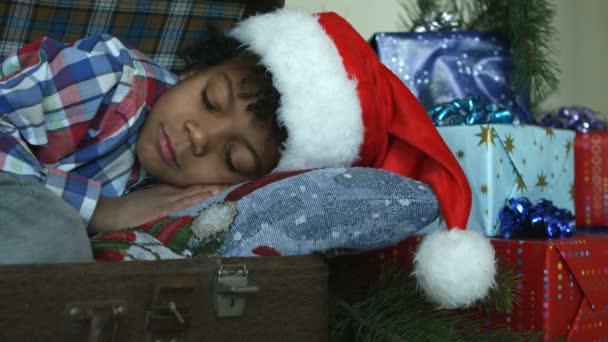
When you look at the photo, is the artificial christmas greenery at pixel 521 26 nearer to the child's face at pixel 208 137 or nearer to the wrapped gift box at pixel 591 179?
the wrapped gift box at pixel 591 179

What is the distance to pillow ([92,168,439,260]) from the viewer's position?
74 cm

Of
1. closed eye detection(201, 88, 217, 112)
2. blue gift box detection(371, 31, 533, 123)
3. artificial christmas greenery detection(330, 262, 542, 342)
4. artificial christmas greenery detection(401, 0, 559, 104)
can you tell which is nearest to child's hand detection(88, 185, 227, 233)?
closed eye detection(201, 88, 217, 112)

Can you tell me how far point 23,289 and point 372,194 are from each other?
1.21ft

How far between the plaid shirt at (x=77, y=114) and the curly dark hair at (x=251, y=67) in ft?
0.31

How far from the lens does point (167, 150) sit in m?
1.02

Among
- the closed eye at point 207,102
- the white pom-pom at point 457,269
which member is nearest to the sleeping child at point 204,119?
the closed eye at point 207,102

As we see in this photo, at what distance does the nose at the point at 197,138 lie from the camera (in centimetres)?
100

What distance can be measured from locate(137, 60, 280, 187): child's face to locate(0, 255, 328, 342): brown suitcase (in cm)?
39

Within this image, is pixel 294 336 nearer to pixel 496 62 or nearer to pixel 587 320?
pixel 587 320

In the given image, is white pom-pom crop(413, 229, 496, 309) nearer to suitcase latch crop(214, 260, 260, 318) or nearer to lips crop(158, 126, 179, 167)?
suitcase latch crop(214, 260, 260, 318)

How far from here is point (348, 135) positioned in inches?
38.7

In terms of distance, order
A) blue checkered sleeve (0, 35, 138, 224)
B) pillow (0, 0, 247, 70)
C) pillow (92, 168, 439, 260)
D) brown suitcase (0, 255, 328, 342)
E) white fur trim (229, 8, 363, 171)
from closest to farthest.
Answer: brown suitcase (0, 255, 328, 342)
pillow (92, 168, 439, 260)
blue checkered sleeve (0, 35, 138, 224)
white fur trim (229, 8, 363, 171)
pillow (0, 0, 247, 70)

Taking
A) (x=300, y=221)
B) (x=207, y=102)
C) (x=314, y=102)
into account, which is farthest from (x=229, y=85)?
(x=300, y=221)

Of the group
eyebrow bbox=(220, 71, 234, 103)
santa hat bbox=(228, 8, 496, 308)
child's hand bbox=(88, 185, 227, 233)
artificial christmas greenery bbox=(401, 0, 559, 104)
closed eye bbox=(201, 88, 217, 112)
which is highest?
artificial christmas greenery bbox=(401, 0, 559, 104)
